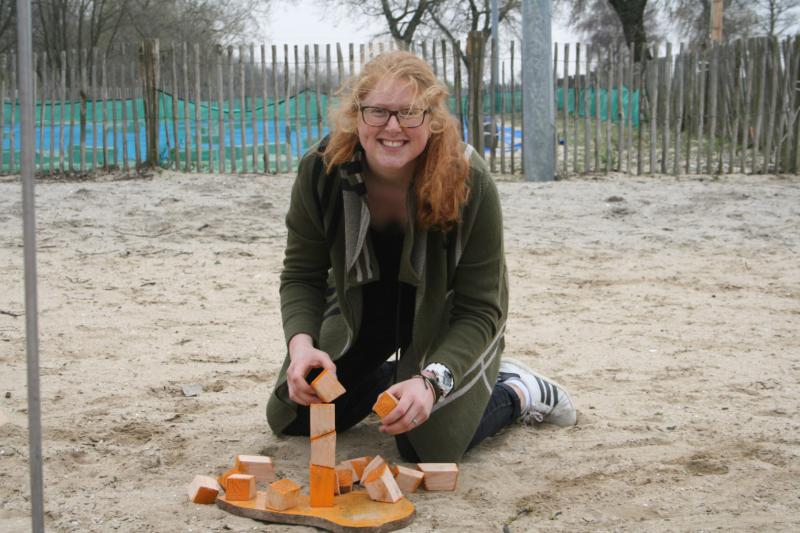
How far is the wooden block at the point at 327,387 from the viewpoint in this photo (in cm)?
229

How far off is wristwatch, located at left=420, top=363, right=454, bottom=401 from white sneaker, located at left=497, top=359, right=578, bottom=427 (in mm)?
562

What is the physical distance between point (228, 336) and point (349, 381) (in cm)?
141

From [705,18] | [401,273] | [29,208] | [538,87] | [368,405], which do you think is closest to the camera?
[29,208]

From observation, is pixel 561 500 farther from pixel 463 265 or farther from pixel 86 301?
pixel 86 301

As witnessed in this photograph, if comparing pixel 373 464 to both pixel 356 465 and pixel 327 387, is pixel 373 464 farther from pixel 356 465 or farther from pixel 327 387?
pixel 327 387

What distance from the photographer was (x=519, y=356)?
12.7ft

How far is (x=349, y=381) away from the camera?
2.86 metres

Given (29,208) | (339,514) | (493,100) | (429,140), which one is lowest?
(339,514)

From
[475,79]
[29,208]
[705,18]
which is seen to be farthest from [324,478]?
[705,18]

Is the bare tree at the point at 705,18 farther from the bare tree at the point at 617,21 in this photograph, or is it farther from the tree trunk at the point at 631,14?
the tree trunk at the point at 631,14

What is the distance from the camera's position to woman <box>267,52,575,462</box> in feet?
7.74

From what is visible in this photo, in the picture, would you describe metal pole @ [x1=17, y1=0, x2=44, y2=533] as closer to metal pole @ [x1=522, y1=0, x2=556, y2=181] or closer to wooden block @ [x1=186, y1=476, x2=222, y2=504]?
wooden block @ [x1=186, y1=476, x2=222, y2=504]

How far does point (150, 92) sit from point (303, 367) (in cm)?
752

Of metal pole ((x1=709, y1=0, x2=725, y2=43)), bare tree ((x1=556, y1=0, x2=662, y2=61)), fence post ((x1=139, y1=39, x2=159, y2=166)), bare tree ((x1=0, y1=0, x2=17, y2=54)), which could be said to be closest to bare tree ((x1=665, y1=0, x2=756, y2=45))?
bare tree ((x1=556, y1=0, x2=662, y2=61))
